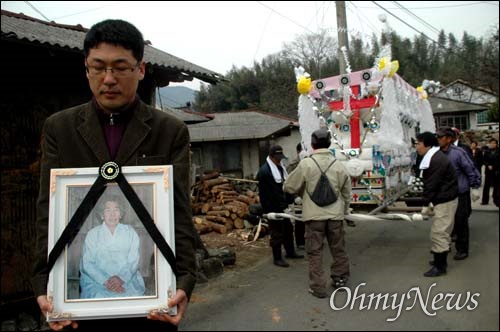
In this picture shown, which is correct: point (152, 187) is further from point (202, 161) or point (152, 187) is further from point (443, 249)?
point (202, 161)

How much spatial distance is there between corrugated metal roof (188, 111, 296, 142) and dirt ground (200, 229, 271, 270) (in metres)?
3.88

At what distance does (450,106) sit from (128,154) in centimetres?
3030

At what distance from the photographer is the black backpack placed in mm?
4715

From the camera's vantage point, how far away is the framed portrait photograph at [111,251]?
56.7 inches

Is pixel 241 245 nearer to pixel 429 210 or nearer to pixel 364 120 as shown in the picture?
pixel 364 120

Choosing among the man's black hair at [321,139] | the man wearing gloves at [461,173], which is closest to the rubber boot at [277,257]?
the man's black hair at [321,139]

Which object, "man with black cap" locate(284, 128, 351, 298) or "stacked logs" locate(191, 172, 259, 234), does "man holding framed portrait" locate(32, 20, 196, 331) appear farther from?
"stacked logs" locate(191, 172, 259, 234)

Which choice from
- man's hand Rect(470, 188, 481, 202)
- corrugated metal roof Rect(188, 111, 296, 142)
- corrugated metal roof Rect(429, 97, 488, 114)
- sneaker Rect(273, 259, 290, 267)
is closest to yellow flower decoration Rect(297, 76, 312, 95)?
sneaker Rect(273, 259, 290, 267)

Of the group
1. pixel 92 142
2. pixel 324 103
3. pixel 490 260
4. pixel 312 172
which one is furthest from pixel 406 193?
pixel 92 142

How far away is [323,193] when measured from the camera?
15.5 feet

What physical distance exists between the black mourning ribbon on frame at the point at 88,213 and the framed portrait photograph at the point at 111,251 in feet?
0.04

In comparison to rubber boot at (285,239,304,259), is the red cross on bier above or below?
above

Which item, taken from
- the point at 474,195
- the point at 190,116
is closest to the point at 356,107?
the point at 474,195

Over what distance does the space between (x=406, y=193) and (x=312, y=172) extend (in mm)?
3475
